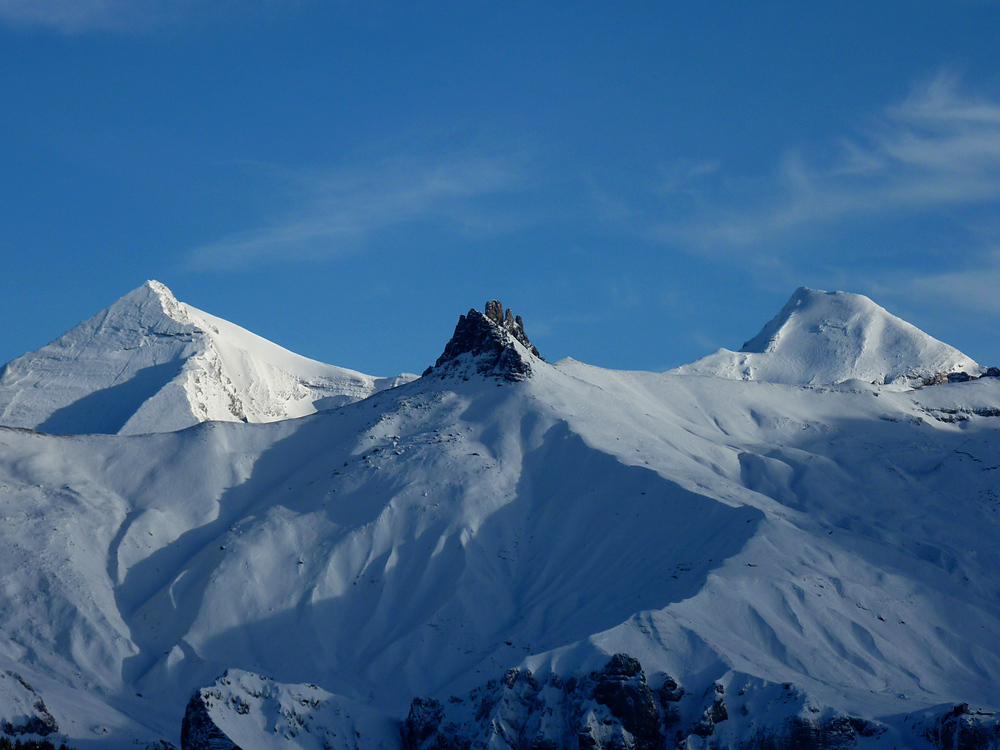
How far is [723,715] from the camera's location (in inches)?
3063

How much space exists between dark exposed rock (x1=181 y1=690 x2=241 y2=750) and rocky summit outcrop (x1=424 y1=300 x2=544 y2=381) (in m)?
61.1

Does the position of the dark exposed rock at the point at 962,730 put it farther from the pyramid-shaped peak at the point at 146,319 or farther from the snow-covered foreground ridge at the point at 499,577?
the pyramid-shaped peak at the point at 146,319

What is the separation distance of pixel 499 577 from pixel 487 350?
38500 millimetres

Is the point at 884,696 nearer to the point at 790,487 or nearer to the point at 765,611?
the point at 765,611

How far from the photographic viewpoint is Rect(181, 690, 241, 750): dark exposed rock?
76875 mm

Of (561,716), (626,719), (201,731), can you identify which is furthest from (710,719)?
(201,731)

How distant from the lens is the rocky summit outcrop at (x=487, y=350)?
136 metres

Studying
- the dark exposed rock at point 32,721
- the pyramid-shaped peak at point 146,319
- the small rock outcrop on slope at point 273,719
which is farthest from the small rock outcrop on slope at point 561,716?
the pyramid-shaped peak at point 146,319

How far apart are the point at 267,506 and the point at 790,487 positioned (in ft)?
158

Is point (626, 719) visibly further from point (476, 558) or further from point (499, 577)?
point (476, 558)

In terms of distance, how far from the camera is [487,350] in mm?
138625

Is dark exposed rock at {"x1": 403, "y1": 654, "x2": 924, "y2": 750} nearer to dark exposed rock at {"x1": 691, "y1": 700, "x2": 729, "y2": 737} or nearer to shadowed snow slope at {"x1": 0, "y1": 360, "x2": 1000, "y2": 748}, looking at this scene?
dark exposed rock at {"x1": 691, "y1": 700, "x2": 729, "y2": 737}

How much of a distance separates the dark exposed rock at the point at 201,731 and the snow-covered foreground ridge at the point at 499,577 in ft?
0.58

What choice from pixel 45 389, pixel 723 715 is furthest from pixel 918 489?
pixel 45 389
